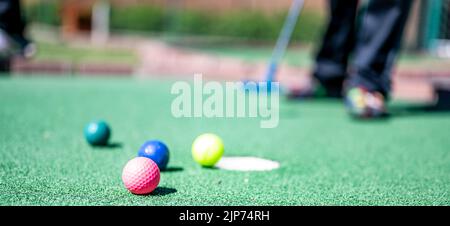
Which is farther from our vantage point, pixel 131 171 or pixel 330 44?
pixel 330 44

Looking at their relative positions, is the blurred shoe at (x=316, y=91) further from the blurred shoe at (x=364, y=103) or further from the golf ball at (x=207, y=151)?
the golf ball at (x=207, y=151)

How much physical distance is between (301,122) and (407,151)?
1.03m

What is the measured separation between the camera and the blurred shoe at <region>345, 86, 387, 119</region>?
13.7 feet

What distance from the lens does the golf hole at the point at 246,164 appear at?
8.78ft

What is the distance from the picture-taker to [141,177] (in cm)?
211

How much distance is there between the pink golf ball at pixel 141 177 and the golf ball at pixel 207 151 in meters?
0.46

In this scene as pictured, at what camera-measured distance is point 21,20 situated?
4449 mm

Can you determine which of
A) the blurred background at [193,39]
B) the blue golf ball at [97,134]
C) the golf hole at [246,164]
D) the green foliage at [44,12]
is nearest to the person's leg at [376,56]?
the blurred background at [193,39]

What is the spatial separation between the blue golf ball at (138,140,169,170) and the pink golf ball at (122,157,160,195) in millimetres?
291

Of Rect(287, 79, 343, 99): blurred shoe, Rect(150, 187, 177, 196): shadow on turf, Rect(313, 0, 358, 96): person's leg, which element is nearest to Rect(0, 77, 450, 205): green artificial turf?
Rect(150, 187, 177, 196): shadow on turf

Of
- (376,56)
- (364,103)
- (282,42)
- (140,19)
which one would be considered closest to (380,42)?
(376,56)

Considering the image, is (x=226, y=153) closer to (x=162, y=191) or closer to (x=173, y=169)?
(x=173, y=169)
